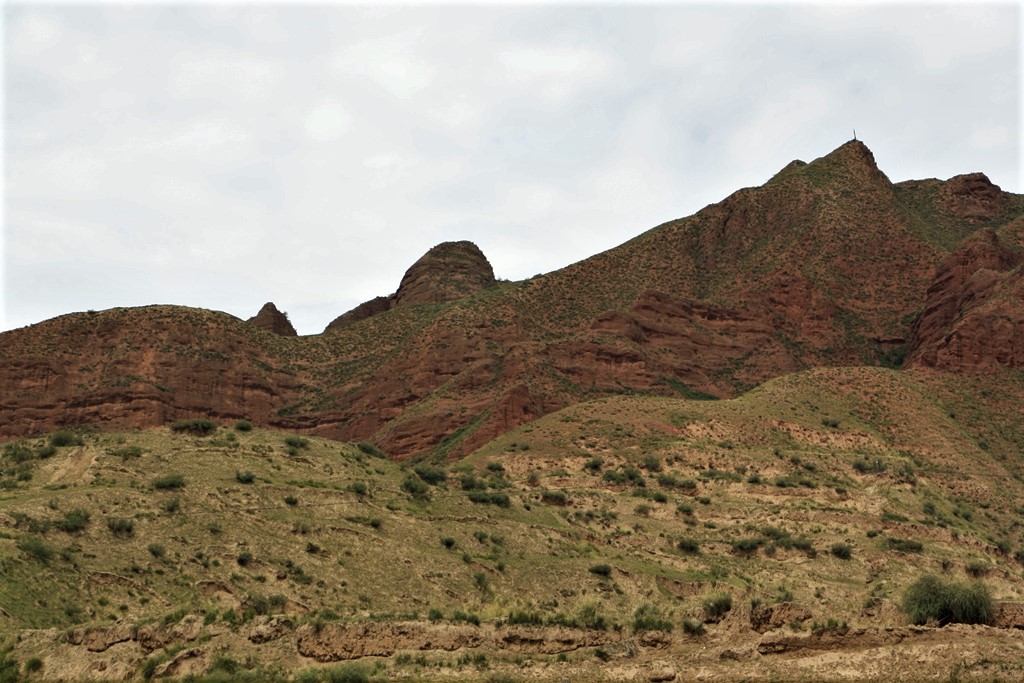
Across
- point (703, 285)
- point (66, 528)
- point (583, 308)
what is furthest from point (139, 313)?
point (66, 528)

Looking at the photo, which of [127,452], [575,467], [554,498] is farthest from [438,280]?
[127,452]

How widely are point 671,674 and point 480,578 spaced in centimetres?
1660

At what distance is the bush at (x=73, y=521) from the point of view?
3756 cm

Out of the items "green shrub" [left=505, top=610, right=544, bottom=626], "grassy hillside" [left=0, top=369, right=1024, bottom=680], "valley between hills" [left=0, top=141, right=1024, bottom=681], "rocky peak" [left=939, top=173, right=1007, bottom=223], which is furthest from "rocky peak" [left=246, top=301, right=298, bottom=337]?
"green shrub" [left=505, top=610, right=544, bottom=626]

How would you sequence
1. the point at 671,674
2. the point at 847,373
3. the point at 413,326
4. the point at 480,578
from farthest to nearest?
the point at 413,326
the point at 847,373
the point at 480,578
the point at 671,674

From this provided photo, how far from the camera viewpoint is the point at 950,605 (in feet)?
94.1

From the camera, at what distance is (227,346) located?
334 ft

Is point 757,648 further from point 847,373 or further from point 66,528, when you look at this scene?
point 847,373

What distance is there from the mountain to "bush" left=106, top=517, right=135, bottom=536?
3582cm

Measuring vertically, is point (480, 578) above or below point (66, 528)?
below

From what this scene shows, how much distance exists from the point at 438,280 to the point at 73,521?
301ft

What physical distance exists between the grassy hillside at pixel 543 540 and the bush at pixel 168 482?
0.08 metres

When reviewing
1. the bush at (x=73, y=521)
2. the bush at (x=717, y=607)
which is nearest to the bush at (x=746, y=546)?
the bush at (x=717, y=607)

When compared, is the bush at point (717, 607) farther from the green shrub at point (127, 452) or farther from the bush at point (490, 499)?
the green shrub at point (127, 452)
